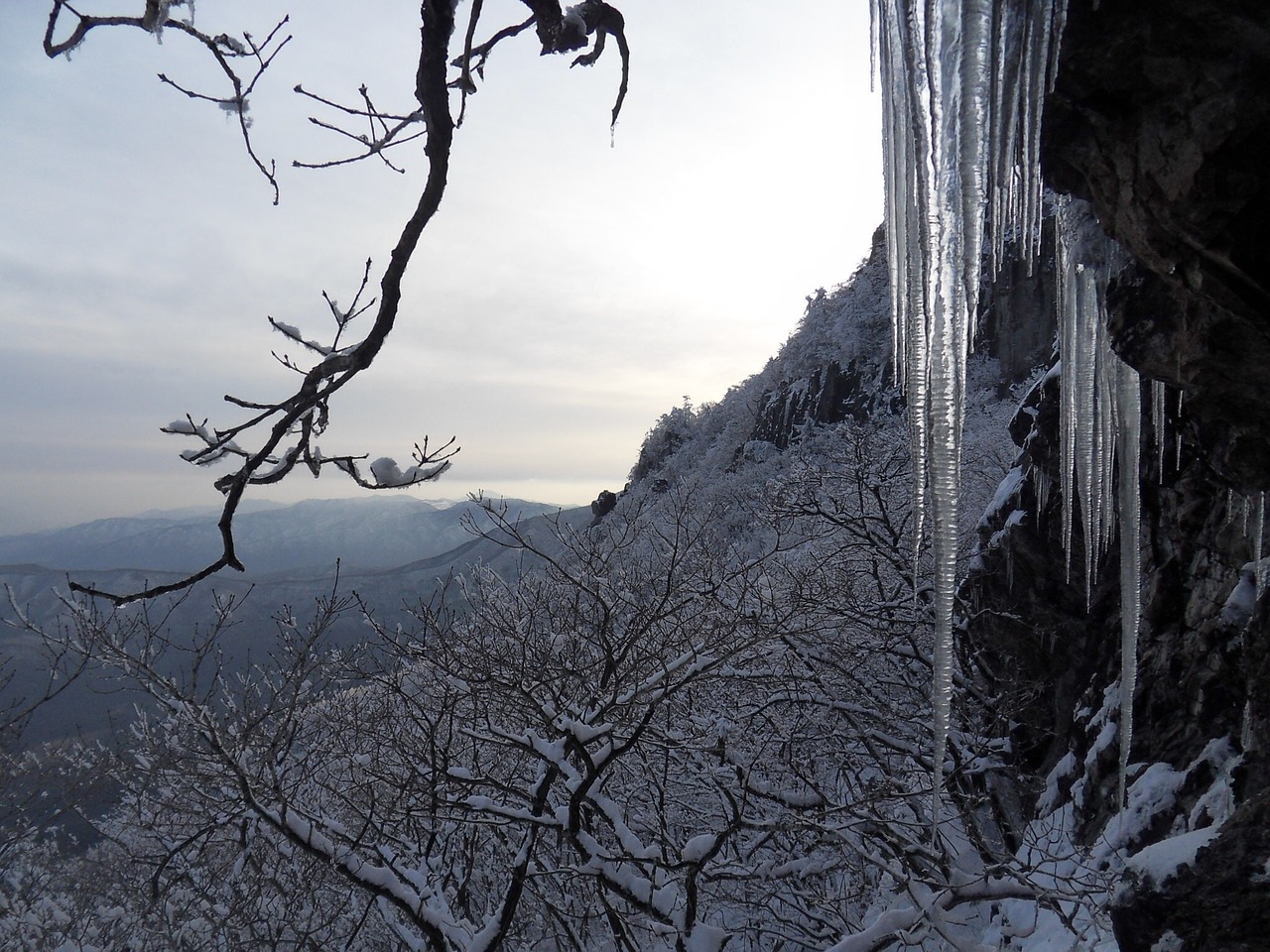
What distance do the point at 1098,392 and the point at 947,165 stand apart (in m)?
2.12

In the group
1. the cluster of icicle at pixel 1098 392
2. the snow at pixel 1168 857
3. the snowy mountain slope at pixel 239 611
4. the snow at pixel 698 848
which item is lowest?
the snowy mountain slope at pixel 239 611

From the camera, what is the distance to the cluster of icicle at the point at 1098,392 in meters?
2.77

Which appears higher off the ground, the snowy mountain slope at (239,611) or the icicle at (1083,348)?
the icicle at (1083,348)

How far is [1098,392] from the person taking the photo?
3.31 meters

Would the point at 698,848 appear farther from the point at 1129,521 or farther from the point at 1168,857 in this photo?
the point at 1129,521

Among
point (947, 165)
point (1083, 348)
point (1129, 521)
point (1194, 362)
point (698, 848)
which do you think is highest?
point (947, 165)

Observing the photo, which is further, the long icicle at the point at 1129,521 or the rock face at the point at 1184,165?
the long icicle at the point at 1129,521

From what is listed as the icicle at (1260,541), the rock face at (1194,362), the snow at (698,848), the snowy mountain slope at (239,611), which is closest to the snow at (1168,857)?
the rock face at (1194,362)

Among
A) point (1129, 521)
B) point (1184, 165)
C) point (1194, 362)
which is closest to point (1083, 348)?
point (1194, 362)

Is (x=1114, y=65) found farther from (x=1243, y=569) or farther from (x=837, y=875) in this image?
(x=837, y=875)

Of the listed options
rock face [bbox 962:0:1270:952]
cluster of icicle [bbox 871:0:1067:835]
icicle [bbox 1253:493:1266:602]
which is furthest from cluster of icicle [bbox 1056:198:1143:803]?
cluster of icicle [bbox 871:0:1067:835]

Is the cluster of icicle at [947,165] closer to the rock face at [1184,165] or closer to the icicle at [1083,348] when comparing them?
the rock face at [1184,165]

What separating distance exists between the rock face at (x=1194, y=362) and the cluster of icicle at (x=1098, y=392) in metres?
0.22

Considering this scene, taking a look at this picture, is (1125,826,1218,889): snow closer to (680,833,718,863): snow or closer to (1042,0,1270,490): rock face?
(1042,0,1270,490): rock face
